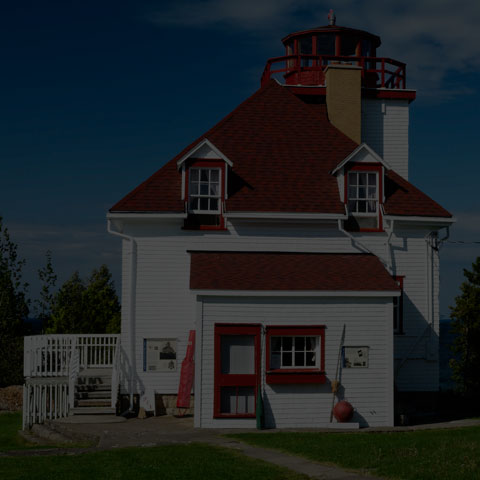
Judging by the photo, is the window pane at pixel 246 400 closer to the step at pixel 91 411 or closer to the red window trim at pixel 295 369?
the red window trim at pixel 295 369

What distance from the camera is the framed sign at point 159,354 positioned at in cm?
2378

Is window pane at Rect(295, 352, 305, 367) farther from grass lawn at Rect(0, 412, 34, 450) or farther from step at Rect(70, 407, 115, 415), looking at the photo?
grass lawn at Rect(0, 412, 34, 450)

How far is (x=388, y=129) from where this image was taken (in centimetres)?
2922

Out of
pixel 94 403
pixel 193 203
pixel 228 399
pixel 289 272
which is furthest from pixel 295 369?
pixel 94 403

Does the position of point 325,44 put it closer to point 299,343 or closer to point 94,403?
point 299,343

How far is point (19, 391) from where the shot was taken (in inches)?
1178

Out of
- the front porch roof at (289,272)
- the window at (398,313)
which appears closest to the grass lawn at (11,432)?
the front porch roof at (289,272)

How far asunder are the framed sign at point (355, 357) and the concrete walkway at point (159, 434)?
1.78 m

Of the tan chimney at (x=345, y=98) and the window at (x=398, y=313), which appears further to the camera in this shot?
the tan chimney at (x=345, y=98)

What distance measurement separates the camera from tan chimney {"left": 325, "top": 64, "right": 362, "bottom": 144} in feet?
91.7

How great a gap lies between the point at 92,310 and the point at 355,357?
17.6m

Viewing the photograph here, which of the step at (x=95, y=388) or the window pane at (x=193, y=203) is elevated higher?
the window pane at (x=193, y=203)

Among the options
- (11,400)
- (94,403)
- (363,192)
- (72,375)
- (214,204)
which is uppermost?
(363,192)

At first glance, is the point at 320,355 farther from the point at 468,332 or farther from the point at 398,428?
the point at 468,332
